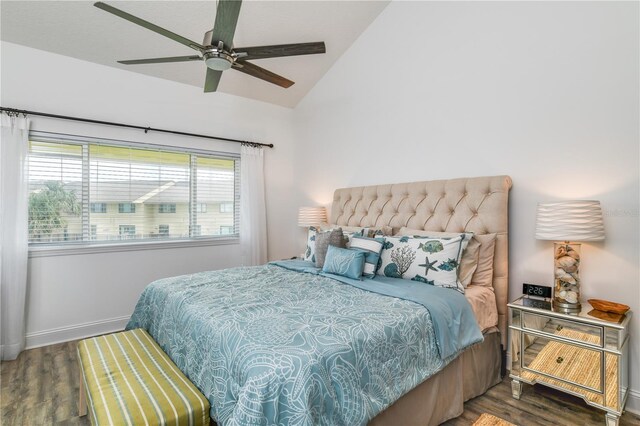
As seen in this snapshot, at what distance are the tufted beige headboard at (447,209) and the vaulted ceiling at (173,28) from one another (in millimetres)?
1707

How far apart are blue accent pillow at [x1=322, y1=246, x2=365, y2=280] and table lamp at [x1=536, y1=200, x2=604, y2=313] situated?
3.78ft

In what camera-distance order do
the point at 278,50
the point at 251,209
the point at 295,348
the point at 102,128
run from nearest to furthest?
the point at 295,348, the point at 278,50, the point at 102,128, the point at 251,209

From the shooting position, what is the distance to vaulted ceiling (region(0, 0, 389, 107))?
257 cm

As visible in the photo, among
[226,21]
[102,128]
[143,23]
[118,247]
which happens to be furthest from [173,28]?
[118,247]

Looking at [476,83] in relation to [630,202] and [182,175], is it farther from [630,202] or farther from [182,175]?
[182,175]

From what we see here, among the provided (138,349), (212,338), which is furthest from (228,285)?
(212,338)

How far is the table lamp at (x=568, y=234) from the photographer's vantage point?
1811 millimetres

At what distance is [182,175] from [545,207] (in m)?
3.54

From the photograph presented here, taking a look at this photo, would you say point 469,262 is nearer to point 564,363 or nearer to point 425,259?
point 425,259

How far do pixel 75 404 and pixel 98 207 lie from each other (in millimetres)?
1882

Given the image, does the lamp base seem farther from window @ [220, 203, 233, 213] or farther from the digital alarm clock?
window @ [220, 203, 233, 213]

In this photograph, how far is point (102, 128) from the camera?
3152 millimetres

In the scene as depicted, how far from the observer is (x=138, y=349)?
1.72 m

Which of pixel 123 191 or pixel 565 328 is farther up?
pixel 123 191
